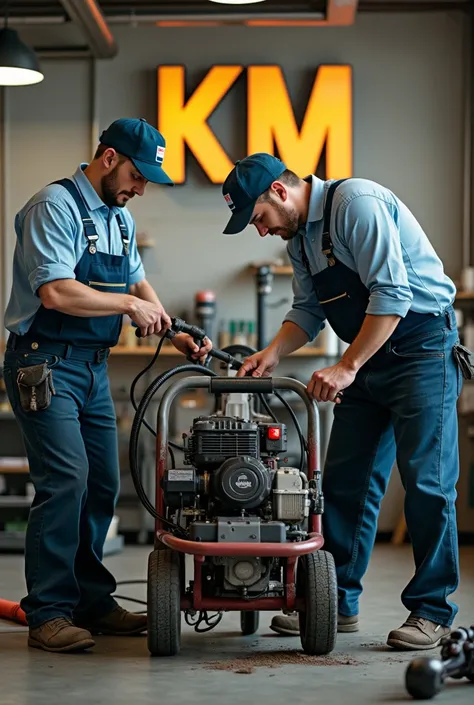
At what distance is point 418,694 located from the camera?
9.23 feet

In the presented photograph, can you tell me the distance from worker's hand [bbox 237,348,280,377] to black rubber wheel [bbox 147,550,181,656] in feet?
2.21

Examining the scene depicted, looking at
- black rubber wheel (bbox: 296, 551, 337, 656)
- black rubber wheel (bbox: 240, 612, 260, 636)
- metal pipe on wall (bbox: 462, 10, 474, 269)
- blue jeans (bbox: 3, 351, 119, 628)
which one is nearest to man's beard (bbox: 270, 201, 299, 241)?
blue jeans (bbox: 3, 351, 119, 628)

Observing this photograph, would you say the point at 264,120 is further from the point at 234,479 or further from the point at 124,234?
the point at 234,479

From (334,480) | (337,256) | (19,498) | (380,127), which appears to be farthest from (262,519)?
(380,127)

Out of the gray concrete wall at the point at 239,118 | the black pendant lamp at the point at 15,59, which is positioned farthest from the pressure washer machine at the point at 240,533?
the gray concrete wall at the point at 239,118

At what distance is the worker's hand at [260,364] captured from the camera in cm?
364

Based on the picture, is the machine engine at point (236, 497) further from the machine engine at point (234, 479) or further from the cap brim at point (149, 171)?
the cap brim at point (149, 171)

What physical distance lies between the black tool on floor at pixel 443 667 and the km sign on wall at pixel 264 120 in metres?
4.09

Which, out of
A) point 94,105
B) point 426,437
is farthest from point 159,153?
point 94,105

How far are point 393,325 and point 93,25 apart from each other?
3622 mm

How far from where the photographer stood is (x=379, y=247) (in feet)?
10.8

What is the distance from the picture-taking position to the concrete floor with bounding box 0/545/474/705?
2.86m

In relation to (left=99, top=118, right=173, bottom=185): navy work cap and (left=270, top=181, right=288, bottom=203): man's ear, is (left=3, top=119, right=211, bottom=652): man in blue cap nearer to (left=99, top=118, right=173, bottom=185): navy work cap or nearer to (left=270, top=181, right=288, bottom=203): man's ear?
(left=99, top=118, right=173, bottom=185): navy work cap

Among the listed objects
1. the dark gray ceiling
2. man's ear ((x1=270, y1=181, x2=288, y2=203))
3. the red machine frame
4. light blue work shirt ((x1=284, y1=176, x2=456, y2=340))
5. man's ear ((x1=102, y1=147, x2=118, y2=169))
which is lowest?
the red machine frame
